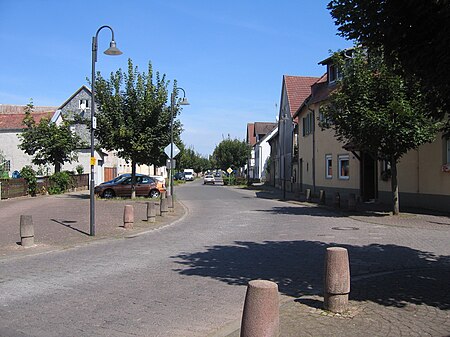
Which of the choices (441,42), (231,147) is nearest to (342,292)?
(441,42)

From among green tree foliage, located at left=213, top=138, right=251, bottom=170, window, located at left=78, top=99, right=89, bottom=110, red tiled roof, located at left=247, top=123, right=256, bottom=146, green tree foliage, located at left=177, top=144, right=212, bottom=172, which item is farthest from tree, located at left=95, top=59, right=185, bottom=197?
green tree foliage, located at left=177, top=144, right=212, bottom=172

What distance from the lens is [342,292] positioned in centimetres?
576

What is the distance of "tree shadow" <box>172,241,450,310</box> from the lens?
6750mm

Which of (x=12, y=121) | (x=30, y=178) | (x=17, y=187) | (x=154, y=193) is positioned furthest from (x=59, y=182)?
(x=12, y=121)

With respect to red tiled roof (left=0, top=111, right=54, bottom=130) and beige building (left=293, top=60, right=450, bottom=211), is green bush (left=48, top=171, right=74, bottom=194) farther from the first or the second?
beige building (left=293, top=60, right=450, bottom=211)

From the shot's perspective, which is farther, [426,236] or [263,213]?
[263,213]

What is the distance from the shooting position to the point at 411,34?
20.0 feet

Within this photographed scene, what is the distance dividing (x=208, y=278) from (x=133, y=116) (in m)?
20.0

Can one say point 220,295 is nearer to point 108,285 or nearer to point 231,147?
point 108,285

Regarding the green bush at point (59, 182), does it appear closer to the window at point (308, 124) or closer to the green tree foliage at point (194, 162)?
Result: the window at point (308, 124)

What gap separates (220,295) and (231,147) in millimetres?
70325

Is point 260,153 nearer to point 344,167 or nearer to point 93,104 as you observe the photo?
point 344,167

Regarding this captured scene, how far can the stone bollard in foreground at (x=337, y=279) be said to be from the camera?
18.7 ft

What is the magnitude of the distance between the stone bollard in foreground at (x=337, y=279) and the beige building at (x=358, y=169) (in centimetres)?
937
